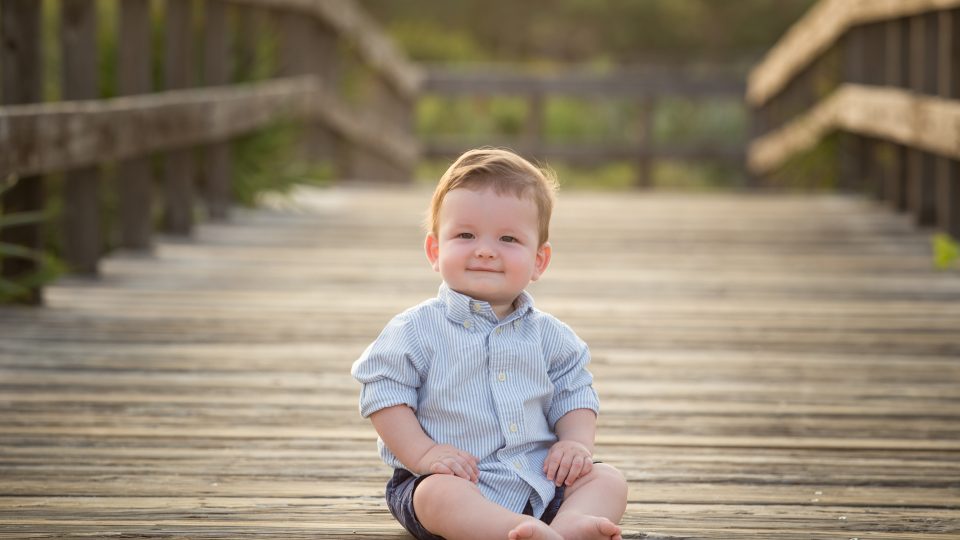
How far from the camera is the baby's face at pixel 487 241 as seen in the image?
2244 millimetres

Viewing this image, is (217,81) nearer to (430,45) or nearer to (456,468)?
(456,468)

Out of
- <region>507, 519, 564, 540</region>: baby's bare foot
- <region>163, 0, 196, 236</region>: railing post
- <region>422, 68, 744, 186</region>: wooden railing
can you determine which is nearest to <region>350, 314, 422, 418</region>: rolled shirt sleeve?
<region>507, 519, 564, 540</region>: baby's bare foot

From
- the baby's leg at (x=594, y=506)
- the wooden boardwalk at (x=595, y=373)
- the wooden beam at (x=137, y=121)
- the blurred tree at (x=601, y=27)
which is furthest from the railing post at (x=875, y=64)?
the blurred tree at (x=601, y=27)

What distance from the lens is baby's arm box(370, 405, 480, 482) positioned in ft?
7.03

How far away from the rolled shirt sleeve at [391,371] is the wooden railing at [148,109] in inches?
67.5

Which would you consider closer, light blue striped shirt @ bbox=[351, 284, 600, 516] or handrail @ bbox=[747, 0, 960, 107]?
light blue striped shirt @ bbox=[351, 284, 600, 516]

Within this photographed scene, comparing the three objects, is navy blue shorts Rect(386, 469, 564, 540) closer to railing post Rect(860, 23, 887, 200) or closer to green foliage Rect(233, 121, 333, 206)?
green foliage Rect(233, 121, 333, 206)

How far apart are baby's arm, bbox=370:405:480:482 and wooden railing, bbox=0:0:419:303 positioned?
1784mm

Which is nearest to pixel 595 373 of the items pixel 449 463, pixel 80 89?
pixel 449 463

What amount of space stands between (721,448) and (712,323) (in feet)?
4.36

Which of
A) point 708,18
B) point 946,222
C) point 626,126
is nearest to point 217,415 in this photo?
point 946,222

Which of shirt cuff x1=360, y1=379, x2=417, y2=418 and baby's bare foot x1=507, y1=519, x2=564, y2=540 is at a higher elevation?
shirt cuff x1=360, y1=379, x2=417, y2=418

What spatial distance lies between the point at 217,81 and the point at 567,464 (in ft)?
13.5

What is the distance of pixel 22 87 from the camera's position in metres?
3.99
